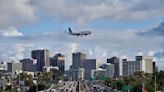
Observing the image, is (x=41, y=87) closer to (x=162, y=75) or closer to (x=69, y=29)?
(x=162, y=75)

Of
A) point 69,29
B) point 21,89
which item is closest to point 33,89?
point 21,89

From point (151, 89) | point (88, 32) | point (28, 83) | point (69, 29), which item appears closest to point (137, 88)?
point (151, 89)

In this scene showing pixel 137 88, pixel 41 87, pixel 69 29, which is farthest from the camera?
pixel 41 87

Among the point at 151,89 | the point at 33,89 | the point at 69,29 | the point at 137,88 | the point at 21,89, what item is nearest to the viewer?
the point at 69,29

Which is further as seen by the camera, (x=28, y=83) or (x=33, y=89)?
(x=28, y=83)

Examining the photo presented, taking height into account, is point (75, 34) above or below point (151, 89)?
above

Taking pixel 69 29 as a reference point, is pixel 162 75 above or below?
below

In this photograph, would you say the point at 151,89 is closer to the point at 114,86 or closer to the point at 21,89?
the point at 21,89

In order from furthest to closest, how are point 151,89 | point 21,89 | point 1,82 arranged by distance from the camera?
point 21,89
point 151,89
point 1,82

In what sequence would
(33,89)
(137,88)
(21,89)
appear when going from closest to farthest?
(137,88) < (21,89) < (33,89)
